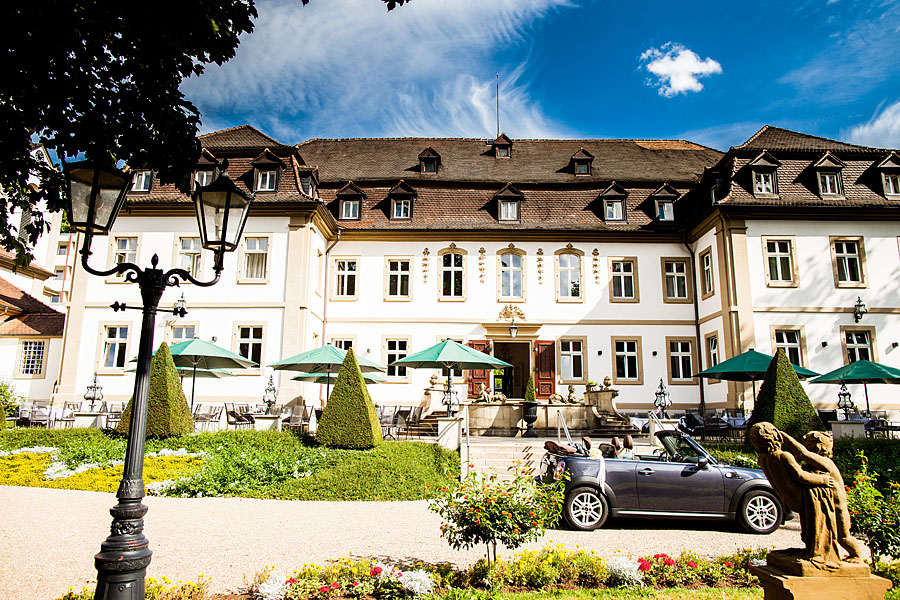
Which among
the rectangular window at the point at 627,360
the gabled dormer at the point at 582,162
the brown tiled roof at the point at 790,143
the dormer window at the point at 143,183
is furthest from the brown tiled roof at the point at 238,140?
the brown tiled roof at the point at 790,143

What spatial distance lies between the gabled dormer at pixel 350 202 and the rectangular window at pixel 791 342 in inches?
619

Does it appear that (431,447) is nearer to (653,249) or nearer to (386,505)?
(386,505)

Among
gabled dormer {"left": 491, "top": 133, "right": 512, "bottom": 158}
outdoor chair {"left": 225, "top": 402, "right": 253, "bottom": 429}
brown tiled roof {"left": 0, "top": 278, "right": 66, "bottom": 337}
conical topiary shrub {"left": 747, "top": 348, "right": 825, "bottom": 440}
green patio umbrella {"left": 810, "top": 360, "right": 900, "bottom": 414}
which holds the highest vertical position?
gabled dormer {"left": 491, "top": 133, "right": 512, "bottom": 158}

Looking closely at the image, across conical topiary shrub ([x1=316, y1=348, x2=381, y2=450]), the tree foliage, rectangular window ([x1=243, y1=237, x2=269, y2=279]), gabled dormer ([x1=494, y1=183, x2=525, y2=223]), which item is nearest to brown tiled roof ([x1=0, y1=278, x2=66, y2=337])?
rectangular window ([x1=243, y1=237, x2=269, y2=279])

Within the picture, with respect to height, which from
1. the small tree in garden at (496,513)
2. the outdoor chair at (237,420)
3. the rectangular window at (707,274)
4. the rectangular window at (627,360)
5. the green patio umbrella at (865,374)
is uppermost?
the rectangular window at (707,274)

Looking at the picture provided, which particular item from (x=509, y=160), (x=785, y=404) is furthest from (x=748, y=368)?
(x=509, y=160)

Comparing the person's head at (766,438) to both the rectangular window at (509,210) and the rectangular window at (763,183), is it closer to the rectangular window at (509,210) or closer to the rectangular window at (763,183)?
the rectangular window at (763,183)

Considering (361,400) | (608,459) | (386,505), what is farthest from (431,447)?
(608,459)

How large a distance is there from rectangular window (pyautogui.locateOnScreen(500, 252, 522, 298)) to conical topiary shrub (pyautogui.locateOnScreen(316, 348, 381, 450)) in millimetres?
11546

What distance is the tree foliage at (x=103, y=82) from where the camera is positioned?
5508 mm

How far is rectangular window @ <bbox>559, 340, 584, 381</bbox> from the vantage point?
24.3 m

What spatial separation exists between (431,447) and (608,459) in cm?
575

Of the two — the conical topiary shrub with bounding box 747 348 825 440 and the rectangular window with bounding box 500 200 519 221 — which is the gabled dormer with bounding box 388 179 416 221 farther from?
the conical topiary shrub with bounding box 747 348 825 440

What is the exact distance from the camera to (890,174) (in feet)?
75.4
